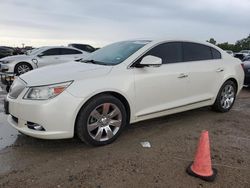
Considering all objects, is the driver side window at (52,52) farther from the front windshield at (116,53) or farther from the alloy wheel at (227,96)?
the alloy wheel at (227,96)

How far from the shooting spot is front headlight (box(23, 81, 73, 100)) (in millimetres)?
3691

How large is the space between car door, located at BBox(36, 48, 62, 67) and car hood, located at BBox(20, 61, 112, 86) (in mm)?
8232

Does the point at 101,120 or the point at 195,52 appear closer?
the point at 101,120

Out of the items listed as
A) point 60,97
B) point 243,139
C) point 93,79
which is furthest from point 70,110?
point 243,139

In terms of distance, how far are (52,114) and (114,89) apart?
0.93m

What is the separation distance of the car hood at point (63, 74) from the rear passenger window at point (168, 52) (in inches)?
36.0

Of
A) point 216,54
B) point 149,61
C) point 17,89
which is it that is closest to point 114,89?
point 149,61

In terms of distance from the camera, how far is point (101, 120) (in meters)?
4.04

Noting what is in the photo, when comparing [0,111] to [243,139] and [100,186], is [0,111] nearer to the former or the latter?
[100,186]

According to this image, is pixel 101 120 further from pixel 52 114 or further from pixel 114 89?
pixel 52 114

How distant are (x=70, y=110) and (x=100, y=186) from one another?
3.59 ft

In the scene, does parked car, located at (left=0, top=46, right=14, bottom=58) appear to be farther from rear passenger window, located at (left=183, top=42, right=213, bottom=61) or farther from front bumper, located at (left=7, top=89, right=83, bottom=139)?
front bumper, located at (left=7, top=89, right=83, bottom=139)

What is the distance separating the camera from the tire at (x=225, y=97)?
5828 millimetres

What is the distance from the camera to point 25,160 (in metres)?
3.65
